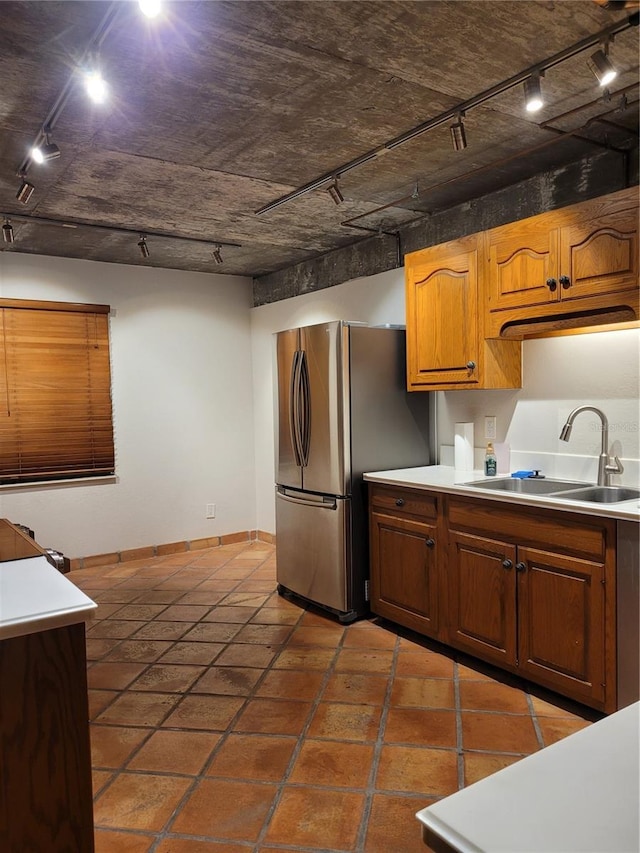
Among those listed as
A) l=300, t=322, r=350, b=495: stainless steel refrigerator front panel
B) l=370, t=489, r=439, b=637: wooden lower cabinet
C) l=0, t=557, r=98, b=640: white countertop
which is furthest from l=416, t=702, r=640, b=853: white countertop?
l=300, t=322, r=350, b=495: stainless steel refrigerator front panel

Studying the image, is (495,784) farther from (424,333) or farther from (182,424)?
(182,424)

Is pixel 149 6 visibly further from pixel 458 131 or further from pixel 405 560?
pixel 405 560

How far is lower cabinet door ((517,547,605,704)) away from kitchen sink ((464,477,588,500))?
22.8 inches

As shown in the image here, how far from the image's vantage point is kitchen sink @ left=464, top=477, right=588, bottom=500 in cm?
319

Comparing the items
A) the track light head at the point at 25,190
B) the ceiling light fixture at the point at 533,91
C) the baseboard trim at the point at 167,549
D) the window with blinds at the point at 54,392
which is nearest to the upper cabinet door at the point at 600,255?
the ceiling light fixture at the point at 533,91

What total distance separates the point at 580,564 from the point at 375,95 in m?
2.05

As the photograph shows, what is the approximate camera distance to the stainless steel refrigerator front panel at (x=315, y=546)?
3727mm

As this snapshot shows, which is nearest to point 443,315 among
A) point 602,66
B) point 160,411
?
point 602,66

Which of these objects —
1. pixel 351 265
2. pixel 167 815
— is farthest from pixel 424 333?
pixel 167 815

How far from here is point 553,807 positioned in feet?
2.01

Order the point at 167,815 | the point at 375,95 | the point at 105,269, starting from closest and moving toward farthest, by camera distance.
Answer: the point at 167,815 < the point at 375,95 < the point at 105,269

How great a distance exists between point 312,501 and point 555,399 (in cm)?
159

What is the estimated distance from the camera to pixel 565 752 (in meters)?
0.71

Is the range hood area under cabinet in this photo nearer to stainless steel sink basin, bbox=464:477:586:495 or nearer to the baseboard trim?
stainless steel sink basin, bbox=464:477:586:495
